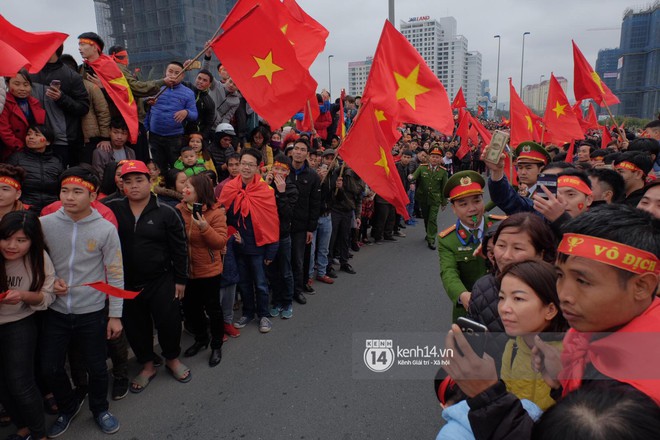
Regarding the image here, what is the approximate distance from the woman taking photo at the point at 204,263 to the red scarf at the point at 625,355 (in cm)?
301

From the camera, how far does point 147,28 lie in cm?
4478

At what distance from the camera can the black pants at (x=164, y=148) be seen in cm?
544

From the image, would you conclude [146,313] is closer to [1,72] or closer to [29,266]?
[29,266]

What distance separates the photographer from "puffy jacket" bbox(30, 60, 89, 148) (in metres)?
4.09

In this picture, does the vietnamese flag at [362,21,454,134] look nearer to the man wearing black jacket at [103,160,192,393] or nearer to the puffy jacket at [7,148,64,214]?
the man wearing black jacket at [103,160,192,393]

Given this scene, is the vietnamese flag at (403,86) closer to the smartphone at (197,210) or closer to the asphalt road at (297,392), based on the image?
the smartphone at (197,210)

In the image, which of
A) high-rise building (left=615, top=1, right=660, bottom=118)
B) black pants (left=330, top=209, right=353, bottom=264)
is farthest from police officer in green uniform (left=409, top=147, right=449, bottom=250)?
high-rise building (left=615, top=1, right=660, bottom=118)

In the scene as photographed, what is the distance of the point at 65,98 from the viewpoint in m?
4.08

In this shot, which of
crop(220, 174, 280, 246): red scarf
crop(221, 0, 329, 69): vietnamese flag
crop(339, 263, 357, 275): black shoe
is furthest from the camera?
crop(339, 263, 357, 275): black shoe

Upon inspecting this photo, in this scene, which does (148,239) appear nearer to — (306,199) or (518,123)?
(306,199)

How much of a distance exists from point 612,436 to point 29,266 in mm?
3067

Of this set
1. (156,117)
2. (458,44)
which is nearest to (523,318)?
(156,117)

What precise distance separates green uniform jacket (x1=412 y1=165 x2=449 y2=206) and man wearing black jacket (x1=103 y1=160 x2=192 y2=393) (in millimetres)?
5702

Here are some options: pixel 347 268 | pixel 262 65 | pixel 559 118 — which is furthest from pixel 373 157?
pixel 559 118
